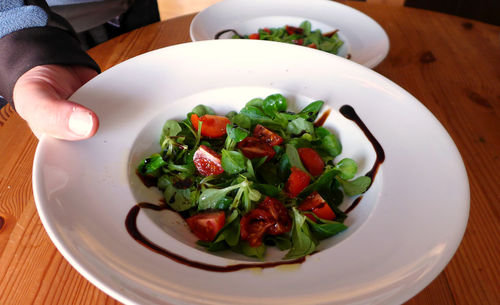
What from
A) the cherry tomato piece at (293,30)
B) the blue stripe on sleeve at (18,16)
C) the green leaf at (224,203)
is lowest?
the cherry tomato piece at (293,30)

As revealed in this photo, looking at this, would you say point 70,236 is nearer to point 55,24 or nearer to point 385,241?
point 385,241

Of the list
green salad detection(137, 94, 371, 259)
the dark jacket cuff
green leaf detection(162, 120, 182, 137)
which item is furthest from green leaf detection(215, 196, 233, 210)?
the dark jacket cuff

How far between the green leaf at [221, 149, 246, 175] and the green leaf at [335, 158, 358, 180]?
21cm

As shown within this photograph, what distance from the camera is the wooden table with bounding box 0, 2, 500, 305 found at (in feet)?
2.11

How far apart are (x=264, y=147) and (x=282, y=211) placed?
0.57 ft

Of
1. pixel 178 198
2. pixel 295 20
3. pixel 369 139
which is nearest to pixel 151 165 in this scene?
pixel 178 198

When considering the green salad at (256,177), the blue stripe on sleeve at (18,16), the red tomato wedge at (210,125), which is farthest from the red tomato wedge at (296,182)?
the blue stripe on sleeve at (18,16)

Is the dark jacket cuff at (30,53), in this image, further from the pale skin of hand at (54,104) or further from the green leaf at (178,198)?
the green leaf at (178,198)

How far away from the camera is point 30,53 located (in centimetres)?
92

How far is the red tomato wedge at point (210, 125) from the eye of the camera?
0.80 m

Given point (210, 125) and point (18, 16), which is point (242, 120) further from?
point (18, 16)

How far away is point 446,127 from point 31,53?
116 centimetres

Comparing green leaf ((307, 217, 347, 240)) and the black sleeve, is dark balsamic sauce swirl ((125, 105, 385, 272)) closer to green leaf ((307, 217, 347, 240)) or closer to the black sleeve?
green leaf ((307, 217, 347, 240))

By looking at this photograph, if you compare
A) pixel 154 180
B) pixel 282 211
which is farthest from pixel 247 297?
pixel 154 180
